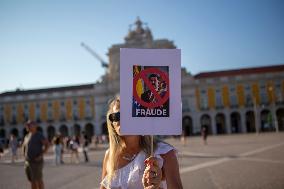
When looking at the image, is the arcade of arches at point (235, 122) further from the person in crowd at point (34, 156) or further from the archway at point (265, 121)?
the person in crowd at point (34, 156)

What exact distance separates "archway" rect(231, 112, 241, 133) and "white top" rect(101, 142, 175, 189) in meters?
56.2

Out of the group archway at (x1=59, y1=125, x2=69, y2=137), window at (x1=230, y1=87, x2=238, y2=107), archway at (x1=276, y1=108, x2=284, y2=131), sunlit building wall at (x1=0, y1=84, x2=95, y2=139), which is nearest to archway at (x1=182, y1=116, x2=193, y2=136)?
window at (x1=230, y1=87, x2=238, y2=107)

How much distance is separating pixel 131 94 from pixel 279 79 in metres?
57.4

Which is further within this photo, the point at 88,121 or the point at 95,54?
the point at 95,54

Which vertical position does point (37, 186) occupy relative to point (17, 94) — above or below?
below

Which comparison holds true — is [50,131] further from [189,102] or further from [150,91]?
[150,91]

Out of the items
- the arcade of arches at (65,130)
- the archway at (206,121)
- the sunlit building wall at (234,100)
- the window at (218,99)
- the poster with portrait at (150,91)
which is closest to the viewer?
the poster with portrait at (150,91)

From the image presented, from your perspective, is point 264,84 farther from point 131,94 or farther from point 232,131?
point 131,94

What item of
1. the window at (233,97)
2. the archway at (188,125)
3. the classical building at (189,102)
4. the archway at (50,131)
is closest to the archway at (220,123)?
the classical building at (189,102)

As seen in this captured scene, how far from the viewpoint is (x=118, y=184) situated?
2492 millimetres

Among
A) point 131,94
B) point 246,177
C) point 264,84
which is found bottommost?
point 246,177

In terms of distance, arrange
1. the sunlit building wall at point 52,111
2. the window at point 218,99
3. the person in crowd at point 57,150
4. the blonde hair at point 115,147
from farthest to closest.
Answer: the sunlit building wall at point 52,111 → the window at point 218,99 → the person in crowd at point 57,150 → the blonde hair at point 115,147

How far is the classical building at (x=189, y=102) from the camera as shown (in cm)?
5434

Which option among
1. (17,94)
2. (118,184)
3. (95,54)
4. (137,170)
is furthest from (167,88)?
(95,54)
